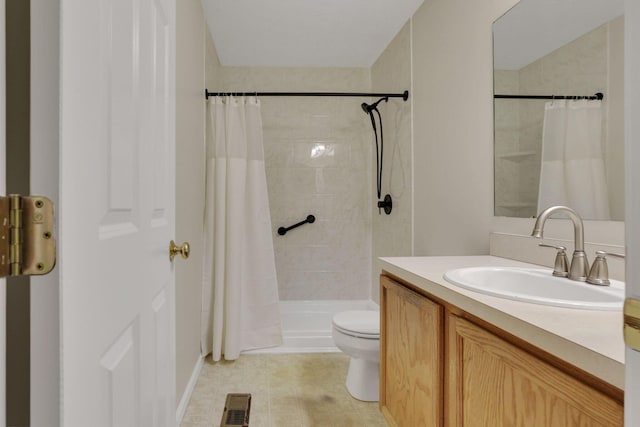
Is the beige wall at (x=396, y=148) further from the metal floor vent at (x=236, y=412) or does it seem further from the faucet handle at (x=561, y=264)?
the metal floor vent at (x=236, y=412)

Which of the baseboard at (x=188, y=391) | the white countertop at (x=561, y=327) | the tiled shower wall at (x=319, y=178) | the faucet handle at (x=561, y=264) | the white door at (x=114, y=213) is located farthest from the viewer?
the tiled shower wall at (x=319, y=178)

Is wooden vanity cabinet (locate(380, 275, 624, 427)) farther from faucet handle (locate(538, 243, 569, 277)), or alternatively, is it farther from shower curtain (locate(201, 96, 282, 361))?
shower curtain (locate(201, 96, 282, 361))

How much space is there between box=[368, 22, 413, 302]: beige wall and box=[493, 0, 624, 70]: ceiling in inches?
37.4

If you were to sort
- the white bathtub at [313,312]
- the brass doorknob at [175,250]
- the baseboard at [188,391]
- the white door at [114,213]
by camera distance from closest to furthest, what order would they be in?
the white door at [114,213], the brass doorknob at [175,250], the baseboard at [188,391], the white bathtub at [313,312]

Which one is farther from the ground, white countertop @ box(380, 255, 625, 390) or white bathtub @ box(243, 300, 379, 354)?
white countertop @ box(380, 255, 625, 390)

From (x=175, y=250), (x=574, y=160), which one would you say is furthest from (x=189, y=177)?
(x=574, y=160)

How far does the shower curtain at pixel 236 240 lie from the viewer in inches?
100

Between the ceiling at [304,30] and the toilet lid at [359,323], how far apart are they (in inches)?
75.4

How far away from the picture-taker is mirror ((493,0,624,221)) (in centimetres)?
119

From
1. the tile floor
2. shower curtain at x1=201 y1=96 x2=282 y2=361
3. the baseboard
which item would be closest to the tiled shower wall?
shower curtain at x1=201 y1=96 x2=282 y2=361

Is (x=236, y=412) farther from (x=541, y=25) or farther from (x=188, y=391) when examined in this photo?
(x=541, y=25)

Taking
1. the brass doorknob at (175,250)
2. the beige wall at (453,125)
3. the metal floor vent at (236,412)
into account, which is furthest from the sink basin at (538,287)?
the brass doorknob at (175,250)

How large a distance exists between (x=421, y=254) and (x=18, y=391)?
223 cm

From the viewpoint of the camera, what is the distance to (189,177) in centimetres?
208
